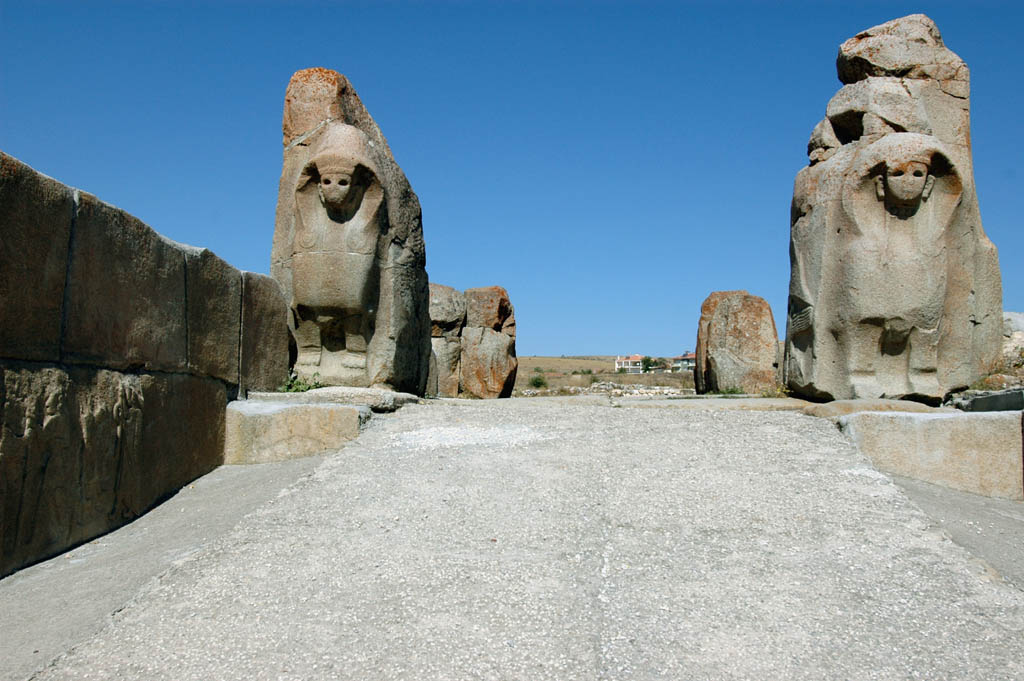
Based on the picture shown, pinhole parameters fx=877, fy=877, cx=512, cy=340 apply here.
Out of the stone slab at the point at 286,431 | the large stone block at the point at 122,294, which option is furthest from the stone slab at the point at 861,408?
the large stone block at the point at 122,294

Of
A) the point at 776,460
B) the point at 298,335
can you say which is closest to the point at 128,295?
the point at 298,335

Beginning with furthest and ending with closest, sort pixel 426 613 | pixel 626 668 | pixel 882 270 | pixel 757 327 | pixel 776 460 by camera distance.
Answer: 1. pixel 757 327
2. pixel 882 270
3. pixel 776 460
4. pixel 426 613
5. pixel 626 668

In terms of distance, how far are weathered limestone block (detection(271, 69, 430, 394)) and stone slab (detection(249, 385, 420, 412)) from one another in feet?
3.16

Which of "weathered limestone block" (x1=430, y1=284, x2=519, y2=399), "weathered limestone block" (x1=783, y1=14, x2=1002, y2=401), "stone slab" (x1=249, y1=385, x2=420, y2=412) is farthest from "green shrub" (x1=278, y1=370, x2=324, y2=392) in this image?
"weathered limestone block" (x1=430, y1=284, x2=519, y2=399)

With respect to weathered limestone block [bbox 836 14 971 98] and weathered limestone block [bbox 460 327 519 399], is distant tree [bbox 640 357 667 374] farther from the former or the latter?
weathered limestone block [bbox 836 14 971 98]

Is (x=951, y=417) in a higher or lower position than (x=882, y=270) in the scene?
lower

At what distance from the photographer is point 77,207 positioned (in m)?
3.73

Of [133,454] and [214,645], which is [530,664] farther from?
[133,454]

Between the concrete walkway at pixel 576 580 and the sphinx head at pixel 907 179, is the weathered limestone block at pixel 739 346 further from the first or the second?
the concrete walkway at pixel 576 580

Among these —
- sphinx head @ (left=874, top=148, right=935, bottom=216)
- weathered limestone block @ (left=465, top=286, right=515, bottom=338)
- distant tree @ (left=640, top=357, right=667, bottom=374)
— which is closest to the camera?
sphinx head @ (left=874, top=148, right=935, bottom=216)

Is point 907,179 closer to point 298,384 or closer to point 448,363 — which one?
point 298,384

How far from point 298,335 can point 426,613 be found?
420cm

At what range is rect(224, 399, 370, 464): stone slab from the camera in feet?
16.2

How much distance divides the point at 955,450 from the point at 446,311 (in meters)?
11.2
